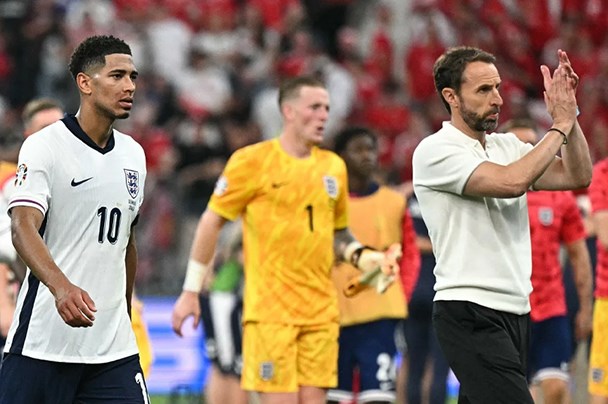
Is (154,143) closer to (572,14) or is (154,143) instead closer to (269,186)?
(572,14)

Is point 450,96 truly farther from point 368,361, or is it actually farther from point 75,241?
point 368,361

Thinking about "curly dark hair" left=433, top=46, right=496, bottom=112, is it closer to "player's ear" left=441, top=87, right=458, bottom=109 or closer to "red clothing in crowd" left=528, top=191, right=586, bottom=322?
"player's ear" left=441, top=87, right=458, bottom=109

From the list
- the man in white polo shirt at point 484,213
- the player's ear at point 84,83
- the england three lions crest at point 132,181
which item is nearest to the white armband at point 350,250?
the man in white polo shirt at point 484,213

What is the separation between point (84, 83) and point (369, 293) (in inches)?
177

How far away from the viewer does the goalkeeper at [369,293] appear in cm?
1080

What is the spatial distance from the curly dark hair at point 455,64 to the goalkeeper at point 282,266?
8.02 ft

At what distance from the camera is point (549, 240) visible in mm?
11102

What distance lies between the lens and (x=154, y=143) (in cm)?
1841

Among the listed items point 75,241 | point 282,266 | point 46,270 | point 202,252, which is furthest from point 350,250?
point 46,270

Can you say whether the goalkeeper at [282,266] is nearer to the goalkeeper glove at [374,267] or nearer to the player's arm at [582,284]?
the goalkeeper glove at [374,267]

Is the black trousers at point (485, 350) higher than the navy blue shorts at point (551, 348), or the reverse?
the navy blue shorts at point (551, 348)

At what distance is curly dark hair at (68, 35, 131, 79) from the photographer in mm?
7059

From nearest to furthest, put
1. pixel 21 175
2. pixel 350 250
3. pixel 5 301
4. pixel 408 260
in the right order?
1. pixel 21 175
2. pixel 5 301
3. pixel 350 250
4. pixel 408 260

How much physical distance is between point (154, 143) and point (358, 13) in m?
4.34
